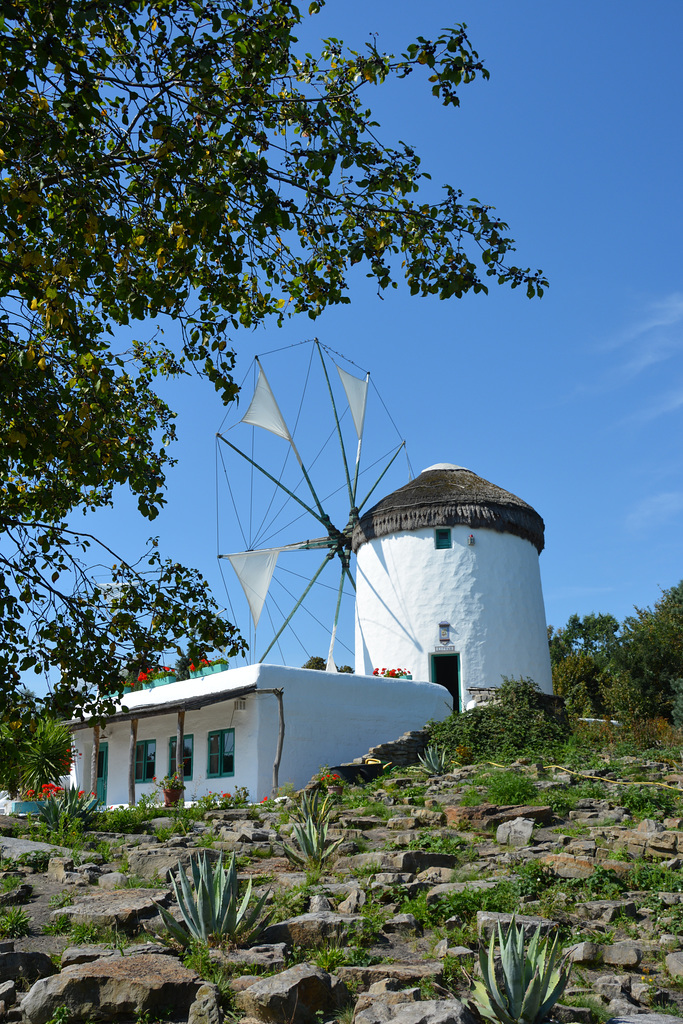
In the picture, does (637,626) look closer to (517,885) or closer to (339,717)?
(339,717)

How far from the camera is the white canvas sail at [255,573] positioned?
89.1 feet

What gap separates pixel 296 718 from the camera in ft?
59.8

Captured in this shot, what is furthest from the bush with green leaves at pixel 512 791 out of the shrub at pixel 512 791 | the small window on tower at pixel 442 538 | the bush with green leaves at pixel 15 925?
the small window on tower at pixel 442 538

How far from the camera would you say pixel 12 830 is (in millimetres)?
11766

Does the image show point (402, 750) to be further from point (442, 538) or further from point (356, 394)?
point (356, 394)

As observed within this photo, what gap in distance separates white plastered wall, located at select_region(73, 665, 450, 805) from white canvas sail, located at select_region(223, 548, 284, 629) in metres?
5.63

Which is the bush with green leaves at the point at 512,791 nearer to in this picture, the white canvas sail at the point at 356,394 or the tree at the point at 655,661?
the tree at the point at 655,661

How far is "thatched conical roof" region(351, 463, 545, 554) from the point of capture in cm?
2370

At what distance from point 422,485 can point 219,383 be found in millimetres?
19089

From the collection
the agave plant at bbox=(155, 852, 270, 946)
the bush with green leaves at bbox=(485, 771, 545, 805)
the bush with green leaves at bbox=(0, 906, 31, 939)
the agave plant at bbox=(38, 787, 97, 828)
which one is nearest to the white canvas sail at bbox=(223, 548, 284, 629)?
the agave plant at bbox=(38, 787, 97, 828)

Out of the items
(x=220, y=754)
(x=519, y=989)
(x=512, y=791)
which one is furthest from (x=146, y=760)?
(x=519, y=989)

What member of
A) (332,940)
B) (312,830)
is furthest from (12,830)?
(332,940)

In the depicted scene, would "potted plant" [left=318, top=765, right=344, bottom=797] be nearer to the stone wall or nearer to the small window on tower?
the stone wall

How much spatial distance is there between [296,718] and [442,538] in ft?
25.4
